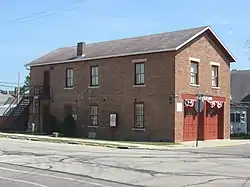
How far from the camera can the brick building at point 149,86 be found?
111 ft

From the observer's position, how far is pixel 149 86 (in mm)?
34969

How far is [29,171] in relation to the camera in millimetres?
15797

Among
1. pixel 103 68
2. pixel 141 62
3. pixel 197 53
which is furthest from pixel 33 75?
pixel 197 53

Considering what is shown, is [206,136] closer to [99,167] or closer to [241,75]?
A: [99,167]

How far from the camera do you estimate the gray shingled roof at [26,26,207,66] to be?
34.9 metres

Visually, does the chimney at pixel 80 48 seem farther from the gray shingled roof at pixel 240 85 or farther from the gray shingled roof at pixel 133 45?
the gray shingled roof at pixel 240 85

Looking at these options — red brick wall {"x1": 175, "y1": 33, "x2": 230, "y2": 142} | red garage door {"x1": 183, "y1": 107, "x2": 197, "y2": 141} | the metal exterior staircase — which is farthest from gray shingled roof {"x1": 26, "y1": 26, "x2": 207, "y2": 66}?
red garage door {"x1": 183, "y1": 107, "x2": 197, "y2": 141}

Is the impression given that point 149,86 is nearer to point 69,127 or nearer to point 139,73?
point 139,73

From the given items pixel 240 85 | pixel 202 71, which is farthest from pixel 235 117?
pixel 202 71

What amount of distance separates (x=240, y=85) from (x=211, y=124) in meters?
23.1

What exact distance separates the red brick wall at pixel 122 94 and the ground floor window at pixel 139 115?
1.12 feet

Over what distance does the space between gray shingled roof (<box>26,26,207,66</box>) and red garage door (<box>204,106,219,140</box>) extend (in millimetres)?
5723

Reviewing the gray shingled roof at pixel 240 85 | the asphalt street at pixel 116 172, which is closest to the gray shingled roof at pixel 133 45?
the asphalt street at pixel 116 172

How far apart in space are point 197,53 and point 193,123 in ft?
16.2
